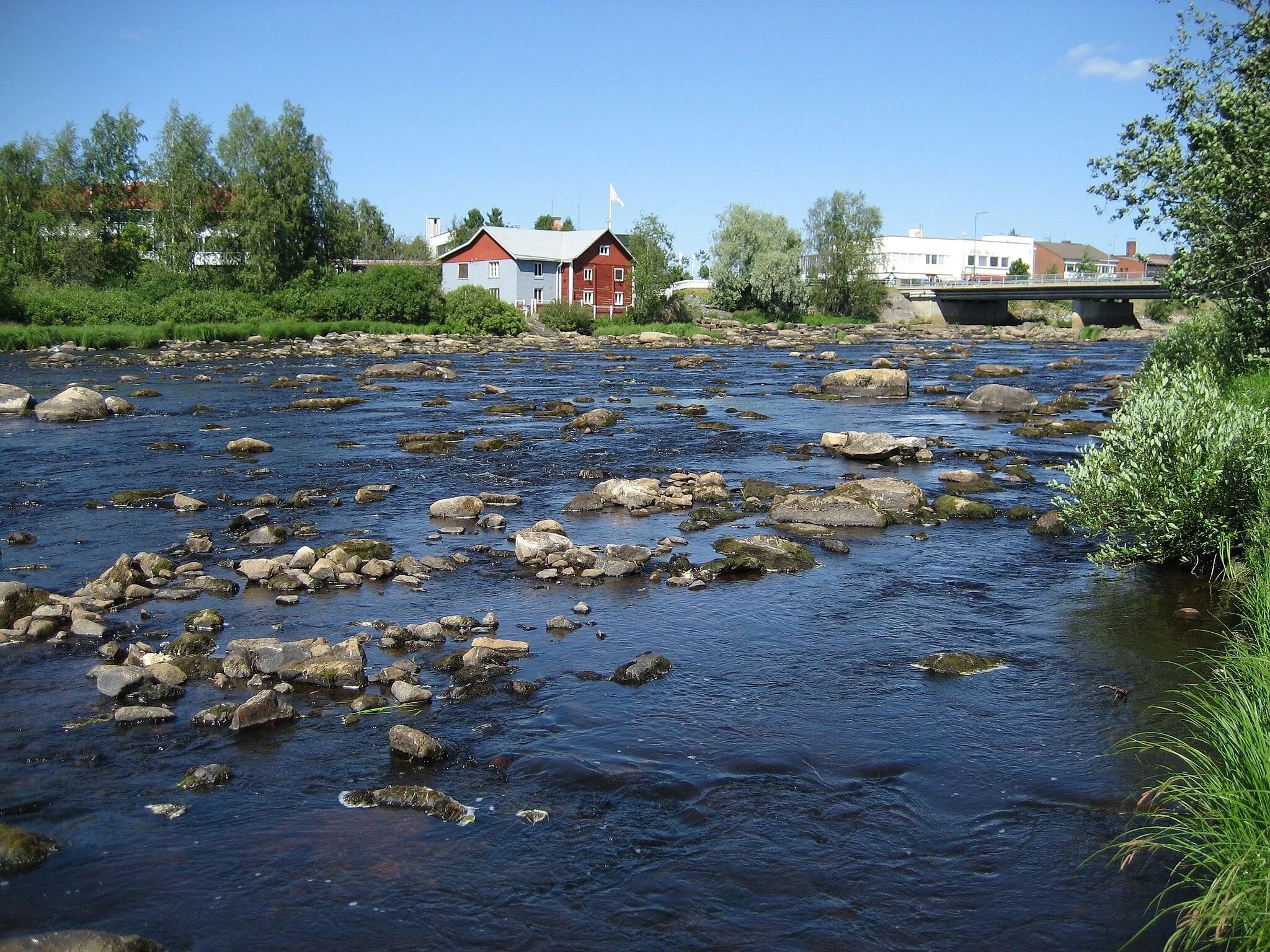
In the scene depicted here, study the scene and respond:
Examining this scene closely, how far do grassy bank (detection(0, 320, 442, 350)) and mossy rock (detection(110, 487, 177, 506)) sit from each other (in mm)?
41732

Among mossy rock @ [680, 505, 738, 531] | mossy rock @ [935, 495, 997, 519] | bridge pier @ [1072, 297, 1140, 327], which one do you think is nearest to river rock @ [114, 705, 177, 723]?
mossy rock @ [680, 505, 738, 531]

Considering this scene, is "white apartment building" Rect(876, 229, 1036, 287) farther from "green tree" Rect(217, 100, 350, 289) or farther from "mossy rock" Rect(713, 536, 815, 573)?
"mossy rock" Rect(713, 536, 815, 573)

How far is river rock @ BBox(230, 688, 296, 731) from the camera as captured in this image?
10.3 meters

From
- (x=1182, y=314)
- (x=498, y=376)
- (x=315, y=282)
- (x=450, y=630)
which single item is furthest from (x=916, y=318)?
(x=450, y=630)

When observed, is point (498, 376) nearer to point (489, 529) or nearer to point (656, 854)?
point (489, 529)

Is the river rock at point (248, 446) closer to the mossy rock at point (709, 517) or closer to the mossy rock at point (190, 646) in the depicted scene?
the mossy rock at point (709, 517)

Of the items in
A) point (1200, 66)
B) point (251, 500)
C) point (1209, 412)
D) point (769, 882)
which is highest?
point (1200, 66)

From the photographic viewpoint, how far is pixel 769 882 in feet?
26.0

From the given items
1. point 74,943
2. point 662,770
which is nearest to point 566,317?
point 662,770

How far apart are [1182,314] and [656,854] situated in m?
101

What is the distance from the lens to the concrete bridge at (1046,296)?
3696 inches

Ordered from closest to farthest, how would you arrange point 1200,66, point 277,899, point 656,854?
point 277,899 < point 656,854 < point 1200,66

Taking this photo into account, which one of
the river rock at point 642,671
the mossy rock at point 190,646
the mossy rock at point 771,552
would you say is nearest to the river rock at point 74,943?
the mossy rock at point 190,646

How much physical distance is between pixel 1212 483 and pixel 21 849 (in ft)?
46.7
